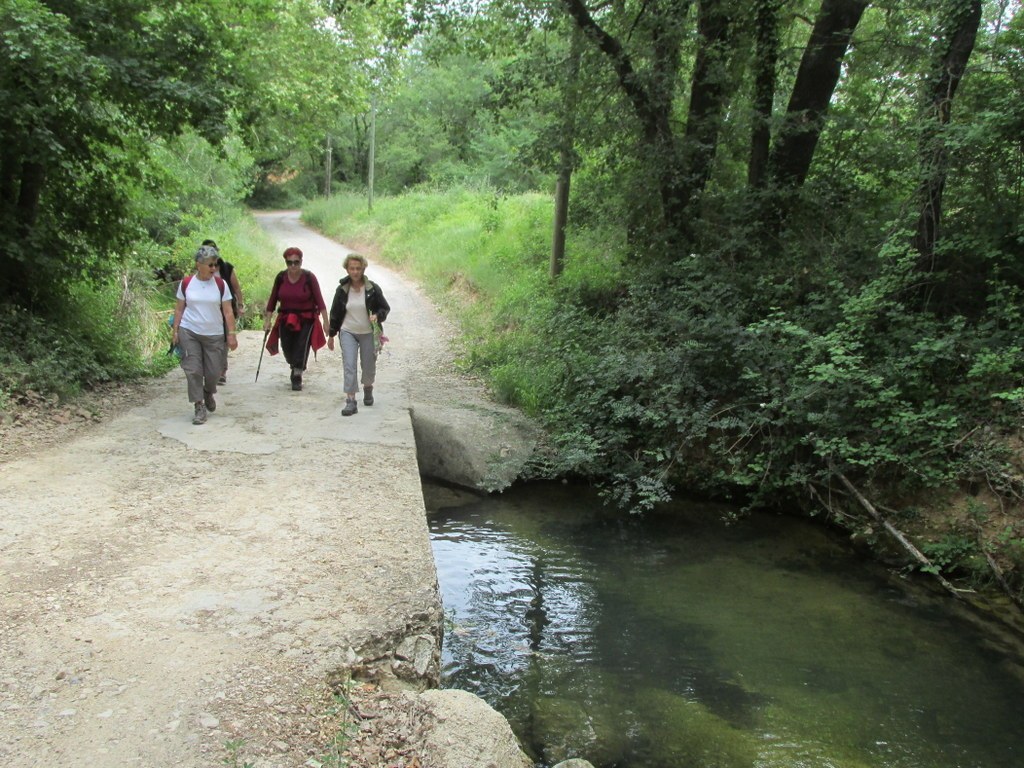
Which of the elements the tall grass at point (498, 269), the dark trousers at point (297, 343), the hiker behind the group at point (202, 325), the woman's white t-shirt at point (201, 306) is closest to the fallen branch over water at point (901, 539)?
the tall grass at point (498, 269)

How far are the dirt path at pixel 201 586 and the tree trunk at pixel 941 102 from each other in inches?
229

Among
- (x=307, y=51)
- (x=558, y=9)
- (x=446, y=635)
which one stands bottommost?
(x=446, y=635)

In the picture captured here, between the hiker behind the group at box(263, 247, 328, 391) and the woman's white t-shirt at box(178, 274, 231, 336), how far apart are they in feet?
3.91

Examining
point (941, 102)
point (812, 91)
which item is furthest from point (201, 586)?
point (812, 91)

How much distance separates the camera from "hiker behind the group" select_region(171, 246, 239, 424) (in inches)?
309

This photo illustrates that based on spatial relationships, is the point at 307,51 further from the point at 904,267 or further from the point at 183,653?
the point at 183,653

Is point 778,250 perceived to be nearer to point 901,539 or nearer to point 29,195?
point 901,539

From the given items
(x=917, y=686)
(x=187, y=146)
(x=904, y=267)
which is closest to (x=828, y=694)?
(x=917, y=686)

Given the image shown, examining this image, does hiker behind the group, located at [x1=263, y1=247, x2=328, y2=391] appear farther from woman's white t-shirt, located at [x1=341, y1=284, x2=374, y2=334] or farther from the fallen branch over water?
the fallen branch over water

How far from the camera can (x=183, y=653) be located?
12.6ft

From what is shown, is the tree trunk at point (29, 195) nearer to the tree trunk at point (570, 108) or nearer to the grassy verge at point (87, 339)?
the grassy verge at point (87, 339)

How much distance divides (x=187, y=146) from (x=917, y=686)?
1916cm

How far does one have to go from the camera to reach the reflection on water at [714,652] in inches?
181

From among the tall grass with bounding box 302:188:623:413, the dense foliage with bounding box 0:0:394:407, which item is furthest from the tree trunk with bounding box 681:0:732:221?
the dense foliage with bounding box 0:0:394:407
